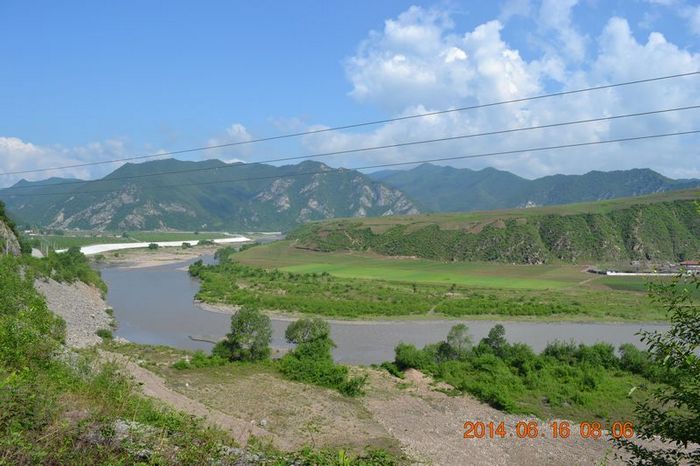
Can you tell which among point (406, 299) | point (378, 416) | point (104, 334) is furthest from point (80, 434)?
point (406, 299)

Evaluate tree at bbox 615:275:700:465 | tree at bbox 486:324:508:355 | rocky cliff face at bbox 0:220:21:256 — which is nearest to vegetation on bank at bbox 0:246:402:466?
tree at bbox 615:275:700:465

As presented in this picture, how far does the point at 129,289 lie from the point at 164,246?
264 ft

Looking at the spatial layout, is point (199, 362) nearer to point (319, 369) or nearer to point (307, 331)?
point (319, 369)

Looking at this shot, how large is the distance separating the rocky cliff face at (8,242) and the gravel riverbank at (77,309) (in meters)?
7.35

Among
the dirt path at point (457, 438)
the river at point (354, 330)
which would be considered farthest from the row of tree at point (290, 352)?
the river at point (354, 330)

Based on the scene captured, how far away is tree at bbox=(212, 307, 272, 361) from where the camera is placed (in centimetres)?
2722

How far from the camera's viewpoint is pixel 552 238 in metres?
97.6

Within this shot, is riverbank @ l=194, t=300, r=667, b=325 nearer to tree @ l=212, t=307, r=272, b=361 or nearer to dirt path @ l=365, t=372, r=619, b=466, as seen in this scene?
tree @ l=212, t=307, r=272, b=361

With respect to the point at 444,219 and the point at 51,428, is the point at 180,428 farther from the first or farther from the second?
the point at 444,219

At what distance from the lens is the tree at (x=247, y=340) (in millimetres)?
27219

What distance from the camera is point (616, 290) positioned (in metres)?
59.9

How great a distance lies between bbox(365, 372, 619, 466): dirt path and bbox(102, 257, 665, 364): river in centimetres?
1020

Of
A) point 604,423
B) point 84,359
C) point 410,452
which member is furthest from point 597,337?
point 84,359

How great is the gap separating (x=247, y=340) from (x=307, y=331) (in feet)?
16.7
